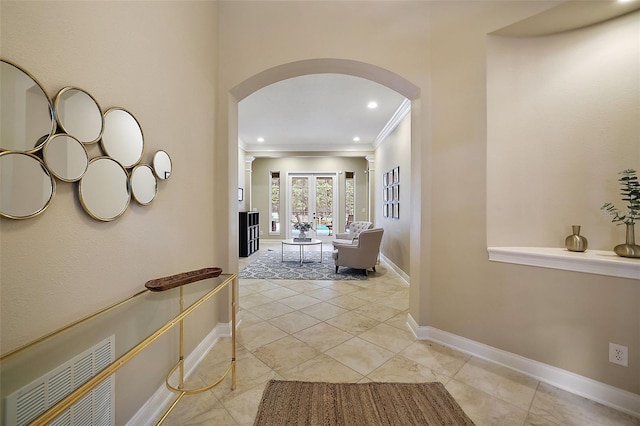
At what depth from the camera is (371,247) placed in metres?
4.54

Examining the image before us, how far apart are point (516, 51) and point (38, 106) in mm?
3117

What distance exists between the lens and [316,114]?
4.86 metres

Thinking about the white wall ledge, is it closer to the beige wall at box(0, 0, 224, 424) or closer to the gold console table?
the gold console table

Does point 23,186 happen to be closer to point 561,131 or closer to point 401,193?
point 561,131

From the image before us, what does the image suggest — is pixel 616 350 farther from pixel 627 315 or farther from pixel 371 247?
pixel 371 247

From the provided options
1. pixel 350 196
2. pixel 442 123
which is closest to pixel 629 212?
pixel 442 123

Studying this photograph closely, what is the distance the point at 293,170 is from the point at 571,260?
7.48 metres

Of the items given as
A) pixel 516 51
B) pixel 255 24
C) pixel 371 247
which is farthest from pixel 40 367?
pixel 371 247

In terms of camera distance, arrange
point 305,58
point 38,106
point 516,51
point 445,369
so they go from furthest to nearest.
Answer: point 305,58
point 516,51
point 445,369
point 38,106

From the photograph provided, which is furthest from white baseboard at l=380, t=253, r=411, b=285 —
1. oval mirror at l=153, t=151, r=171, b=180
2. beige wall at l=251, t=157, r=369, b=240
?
oval mirror at l=153, t=151, r=171, b=180

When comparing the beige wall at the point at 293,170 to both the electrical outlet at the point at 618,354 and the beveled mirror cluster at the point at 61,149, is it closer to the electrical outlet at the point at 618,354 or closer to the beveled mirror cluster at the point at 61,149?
the electrical outlet at the point at 618,354

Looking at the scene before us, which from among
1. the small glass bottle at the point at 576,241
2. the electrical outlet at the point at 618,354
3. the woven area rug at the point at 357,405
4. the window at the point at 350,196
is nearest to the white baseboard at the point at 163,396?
the woven area rug at the point at 357,405

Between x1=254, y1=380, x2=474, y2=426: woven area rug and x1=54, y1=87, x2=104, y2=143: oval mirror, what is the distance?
1727 millimetres

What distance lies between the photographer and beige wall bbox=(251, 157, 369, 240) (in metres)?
8.38
